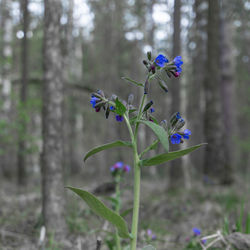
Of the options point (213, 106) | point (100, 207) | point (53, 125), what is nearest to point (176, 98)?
point (213, 106)

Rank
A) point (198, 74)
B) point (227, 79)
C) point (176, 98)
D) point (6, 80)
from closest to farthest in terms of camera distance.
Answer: point (176, 98) → point (6, 80) → point (227, 79) → point (198, 74)

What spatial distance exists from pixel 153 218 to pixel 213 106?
4.00m

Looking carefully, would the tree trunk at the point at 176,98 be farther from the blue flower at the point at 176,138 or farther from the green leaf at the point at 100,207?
the green leaf at the point at 100,207

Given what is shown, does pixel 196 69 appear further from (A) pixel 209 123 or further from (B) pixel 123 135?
(A) pixel 209 123

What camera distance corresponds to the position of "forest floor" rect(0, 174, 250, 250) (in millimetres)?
3658

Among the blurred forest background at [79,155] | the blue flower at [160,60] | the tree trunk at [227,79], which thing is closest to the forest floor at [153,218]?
the blurred forest background at [79,155]

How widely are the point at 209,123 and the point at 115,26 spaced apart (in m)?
11.1

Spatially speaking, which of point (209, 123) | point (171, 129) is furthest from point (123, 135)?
point (171, 129)

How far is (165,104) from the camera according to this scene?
69.7 feet

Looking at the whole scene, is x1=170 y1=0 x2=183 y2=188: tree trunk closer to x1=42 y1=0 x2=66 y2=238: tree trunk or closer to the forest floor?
the forest floor

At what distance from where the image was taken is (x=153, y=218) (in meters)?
5.72

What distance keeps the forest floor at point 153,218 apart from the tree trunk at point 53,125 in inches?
11.2

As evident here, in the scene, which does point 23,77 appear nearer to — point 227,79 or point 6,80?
point 6,80

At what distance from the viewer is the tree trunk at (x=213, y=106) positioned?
841 cm
